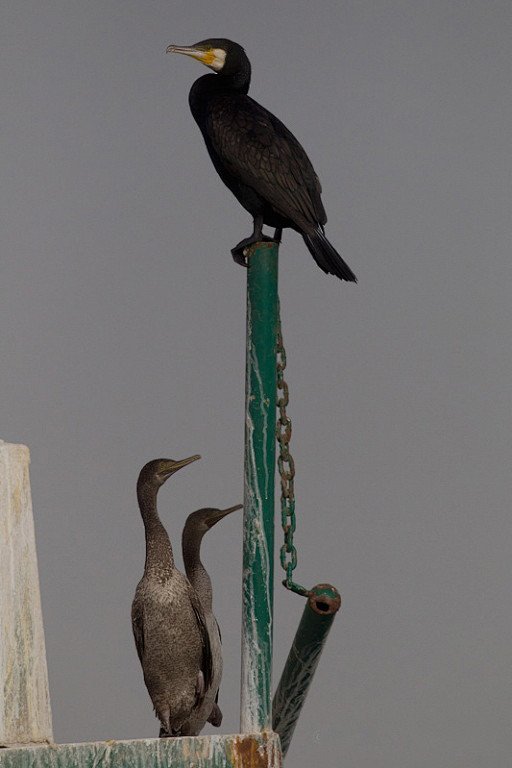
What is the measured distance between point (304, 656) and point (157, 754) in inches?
20.2

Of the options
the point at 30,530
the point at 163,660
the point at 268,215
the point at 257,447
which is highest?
the point at 268,215

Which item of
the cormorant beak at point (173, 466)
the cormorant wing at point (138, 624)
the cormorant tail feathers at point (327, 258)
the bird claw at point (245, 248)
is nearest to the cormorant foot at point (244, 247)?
the bird claw at point (245, 248)

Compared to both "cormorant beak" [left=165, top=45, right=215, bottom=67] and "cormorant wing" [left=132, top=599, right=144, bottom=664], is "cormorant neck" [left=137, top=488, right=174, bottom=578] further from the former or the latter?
"cormorant beak" [left=165, top=45, right=215, bottom=67]

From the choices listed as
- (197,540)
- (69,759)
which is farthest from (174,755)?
(197,540)

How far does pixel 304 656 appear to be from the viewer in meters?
3.02

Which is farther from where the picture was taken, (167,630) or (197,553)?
(197,553)

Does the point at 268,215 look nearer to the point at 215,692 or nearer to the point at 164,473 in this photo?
the point at 164,473

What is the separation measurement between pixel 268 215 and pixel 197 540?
0.88 metres

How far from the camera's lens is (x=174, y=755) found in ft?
8.68

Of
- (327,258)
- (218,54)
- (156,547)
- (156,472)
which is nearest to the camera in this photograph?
(156,547)

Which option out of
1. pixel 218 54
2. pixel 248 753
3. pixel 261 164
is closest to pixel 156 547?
pixel 248 753

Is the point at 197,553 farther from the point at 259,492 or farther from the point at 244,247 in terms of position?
the point at 244,247

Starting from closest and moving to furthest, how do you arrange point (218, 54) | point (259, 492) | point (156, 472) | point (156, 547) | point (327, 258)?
point (259, 492), point (156, 547), point (156, 472), point (327, 258), point (218, 54)

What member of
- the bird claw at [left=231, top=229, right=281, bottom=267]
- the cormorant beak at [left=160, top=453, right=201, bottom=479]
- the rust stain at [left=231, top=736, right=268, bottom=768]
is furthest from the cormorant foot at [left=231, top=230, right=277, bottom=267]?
the rust stain at [left=231, top=736, right=268, bottom=768]
